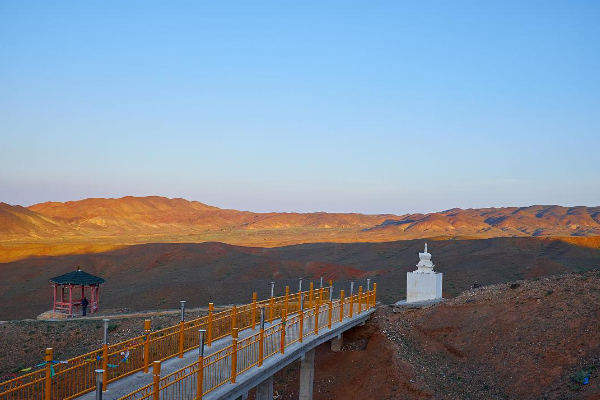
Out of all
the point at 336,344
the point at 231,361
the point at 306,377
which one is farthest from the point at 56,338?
the point at 231,361

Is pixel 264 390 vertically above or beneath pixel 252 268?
above

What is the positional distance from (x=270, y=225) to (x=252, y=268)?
12598 cm

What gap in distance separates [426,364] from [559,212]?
15728cm

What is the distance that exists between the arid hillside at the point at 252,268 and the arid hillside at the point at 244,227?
49.4ft

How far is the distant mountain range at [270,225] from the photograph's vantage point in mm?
117938

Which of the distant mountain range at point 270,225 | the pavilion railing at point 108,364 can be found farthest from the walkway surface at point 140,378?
the distant mountain range at point 270,225

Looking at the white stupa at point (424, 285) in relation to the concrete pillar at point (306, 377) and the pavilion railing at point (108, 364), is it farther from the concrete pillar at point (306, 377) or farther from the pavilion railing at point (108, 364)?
the concrete pillar at point (306, 377)

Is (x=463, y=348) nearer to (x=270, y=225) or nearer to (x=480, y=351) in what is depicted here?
(x=480, y=351)

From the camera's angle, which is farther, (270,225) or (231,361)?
(270,225)

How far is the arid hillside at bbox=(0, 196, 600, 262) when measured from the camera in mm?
106650

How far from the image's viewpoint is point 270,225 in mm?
177625

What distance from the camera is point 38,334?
2186cm

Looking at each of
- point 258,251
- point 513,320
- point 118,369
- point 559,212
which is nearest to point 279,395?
point 118,369

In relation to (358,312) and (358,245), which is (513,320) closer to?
(358,312)
